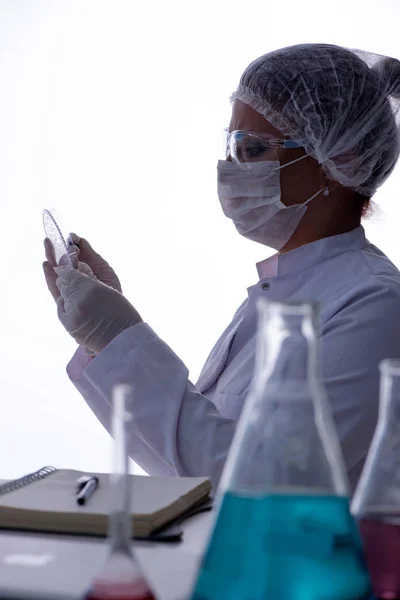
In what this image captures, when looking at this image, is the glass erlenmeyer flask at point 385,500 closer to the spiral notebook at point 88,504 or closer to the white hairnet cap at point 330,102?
the spiral notebook at point 88,504

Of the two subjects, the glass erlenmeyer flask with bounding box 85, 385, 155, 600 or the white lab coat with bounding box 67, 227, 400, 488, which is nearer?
the glass erlenmeyer flask with bounding box 85, 385, 155, 600

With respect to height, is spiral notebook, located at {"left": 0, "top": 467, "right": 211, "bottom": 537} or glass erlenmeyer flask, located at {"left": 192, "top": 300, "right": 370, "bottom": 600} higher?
glass erlenmeyer flask, located at {"left": 192, "top": 300, "right": 370, "bottom": 600}

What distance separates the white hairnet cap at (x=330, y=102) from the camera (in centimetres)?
153

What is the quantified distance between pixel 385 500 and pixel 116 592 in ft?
0.56

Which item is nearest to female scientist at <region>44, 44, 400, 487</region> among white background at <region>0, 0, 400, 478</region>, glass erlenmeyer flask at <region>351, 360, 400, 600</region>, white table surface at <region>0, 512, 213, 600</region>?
white table surface at <region>0, 512, 213, 600</region>

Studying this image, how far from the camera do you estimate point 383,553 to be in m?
0.41

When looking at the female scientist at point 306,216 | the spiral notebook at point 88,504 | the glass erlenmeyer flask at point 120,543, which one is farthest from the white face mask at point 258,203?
the glass erlenmeyer flask at point 120,543

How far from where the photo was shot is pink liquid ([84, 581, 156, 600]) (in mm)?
343

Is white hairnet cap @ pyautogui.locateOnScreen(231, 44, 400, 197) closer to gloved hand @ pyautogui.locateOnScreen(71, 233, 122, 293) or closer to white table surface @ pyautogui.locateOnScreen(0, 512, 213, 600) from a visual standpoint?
gloved hand @ pyautogui.locateOnScreen(71, 233, 122, 293)

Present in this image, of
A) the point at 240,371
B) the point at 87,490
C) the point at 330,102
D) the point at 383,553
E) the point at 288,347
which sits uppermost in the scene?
the point at 330,102

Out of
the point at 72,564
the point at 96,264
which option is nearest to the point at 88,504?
the point at 72,564

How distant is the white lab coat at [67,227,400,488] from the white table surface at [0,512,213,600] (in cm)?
49

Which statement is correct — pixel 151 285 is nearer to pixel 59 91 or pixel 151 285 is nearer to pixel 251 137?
pixel 59 91

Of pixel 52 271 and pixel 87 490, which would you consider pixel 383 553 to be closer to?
pixel 87 490
